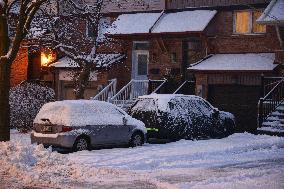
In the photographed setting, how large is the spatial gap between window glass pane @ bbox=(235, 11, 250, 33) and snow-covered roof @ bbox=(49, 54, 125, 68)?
6.66 meters

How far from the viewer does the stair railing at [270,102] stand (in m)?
22.5

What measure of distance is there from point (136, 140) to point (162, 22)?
11.5 m

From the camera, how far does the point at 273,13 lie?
24156 mm

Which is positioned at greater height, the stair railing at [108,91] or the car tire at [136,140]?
the stair railing at [108,91]

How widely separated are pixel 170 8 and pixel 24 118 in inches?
401

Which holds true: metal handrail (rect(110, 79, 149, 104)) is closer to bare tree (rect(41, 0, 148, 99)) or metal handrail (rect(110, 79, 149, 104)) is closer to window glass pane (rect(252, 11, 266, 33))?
bare tree (rect(41, 0, 148, 99))

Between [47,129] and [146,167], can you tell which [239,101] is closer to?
[47,129]

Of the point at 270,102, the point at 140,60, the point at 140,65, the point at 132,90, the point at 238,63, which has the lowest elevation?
the point at 270,102

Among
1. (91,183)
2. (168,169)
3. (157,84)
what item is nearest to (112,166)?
(168,169)

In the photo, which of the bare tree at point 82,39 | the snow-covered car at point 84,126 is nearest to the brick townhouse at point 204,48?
the bare tree at point 82,39

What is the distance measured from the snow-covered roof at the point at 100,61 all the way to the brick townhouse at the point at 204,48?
29 centimetres

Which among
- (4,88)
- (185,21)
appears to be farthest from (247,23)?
(4,88)

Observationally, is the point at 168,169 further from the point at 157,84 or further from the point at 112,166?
the point at 157,84

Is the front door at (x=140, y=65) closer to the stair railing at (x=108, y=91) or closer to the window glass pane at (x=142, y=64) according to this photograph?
the window glass pane at (x=142, y=64)
